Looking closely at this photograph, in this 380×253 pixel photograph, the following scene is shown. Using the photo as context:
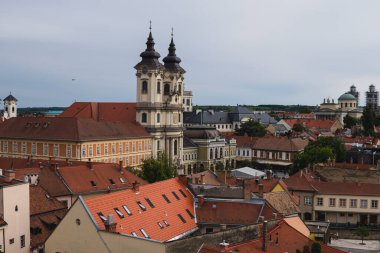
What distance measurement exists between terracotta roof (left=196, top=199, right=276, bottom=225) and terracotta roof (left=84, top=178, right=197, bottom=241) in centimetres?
89

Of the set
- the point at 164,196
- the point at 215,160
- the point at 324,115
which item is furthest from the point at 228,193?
the point at 324,115

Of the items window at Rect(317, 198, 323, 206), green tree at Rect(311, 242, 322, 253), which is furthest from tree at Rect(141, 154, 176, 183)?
green tree at Rect(311, 242, 322, 253)

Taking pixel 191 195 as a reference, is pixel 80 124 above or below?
above

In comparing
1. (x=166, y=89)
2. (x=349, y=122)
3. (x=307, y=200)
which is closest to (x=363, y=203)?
(x=307, y=200)

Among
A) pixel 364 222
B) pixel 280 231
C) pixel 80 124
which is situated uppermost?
pixel 80 124

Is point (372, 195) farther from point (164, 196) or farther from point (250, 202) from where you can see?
point (164, 196)

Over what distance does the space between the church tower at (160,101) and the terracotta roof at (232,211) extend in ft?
148

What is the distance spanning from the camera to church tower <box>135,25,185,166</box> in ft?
258

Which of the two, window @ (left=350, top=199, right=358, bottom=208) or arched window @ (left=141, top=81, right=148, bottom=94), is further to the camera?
arched window @ (left=141, top=81, right=148, bottom=94)

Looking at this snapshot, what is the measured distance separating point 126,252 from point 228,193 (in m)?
14.0

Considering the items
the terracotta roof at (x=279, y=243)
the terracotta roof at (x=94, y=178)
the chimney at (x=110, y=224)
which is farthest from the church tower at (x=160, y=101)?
the chimney at (x=110, y=224)

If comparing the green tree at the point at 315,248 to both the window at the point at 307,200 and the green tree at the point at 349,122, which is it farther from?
the green tree at the point at 349,122

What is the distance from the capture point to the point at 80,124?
219ft

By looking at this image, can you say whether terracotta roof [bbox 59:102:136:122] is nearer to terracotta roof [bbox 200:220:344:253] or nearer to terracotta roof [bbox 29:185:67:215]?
terracotta roof [bbox 29:185:67:215]
